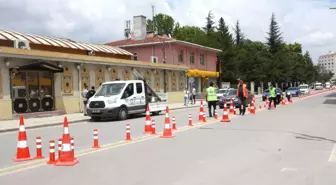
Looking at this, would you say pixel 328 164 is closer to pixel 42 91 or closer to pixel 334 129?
pixel 334 129

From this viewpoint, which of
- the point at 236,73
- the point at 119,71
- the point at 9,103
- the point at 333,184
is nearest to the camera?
the point at 333,184

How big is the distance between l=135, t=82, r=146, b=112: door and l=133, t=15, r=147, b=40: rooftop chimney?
27764mm

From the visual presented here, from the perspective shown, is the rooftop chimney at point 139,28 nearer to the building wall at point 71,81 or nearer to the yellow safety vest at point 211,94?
the building wall at point 71,81

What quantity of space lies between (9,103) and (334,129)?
15886 mm

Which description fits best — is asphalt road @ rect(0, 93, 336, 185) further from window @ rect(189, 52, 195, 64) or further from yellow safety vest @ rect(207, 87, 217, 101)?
window @ rect(189, 52, 195, 64)

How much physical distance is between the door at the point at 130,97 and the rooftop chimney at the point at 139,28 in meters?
28.5

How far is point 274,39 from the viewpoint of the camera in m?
90.1

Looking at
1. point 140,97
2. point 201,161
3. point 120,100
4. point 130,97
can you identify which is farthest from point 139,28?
point 201,161

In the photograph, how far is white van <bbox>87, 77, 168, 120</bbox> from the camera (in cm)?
1884

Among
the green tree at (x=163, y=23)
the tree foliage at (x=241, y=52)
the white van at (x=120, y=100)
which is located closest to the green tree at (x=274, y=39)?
the tree foliage at (x=241, y=52)

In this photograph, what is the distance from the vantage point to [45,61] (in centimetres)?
2266

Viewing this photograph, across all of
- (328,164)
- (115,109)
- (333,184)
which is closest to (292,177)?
(333,184)

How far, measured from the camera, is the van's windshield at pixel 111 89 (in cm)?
1966

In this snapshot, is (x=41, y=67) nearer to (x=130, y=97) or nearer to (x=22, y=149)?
(x=130, y=97)
